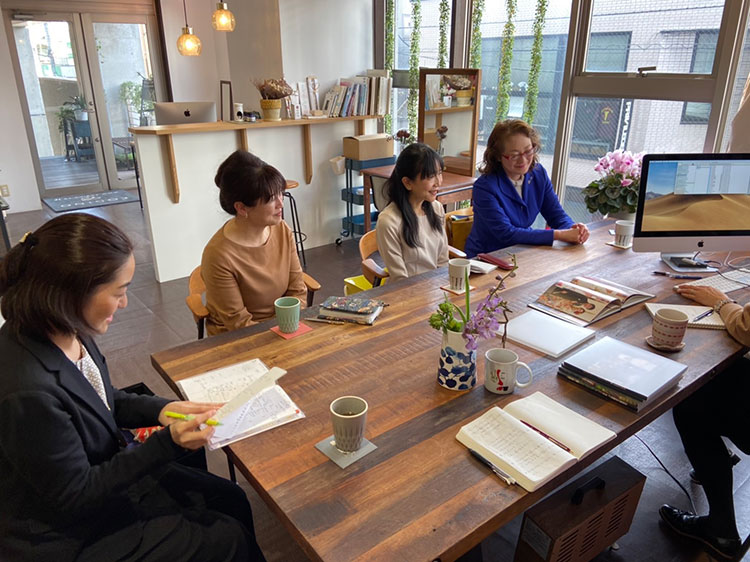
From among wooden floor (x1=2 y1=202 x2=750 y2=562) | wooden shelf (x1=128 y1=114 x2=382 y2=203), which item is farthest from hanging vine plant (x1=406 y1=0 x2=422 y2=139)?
wooden floor (x1=2 y1=202 x2=750 y2=562)

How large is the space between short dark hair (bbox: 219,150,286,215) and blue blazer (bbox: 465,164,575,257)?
3.69 ft

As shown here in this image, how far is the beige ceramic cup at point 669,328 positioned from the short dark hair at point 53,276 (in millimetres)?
1487

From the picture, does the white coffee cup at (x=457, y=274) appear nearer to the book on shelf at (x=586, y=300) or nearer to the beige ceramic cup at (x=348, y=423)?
the book on shelf at (x=586, y=300)

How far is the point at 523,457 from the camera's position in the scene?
3.77 ft

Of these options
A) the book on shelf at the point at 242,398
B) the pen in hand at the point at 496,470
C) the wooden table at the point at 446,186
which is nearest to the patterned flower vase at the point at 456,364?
the pen in hand at the point at 496,470

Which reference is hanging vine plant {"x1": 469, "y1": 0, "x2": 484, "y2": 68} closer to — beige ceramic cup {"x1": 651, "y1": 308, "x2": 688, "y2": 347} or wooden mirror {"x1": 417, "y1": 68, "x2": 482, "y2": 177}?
wooden mirror {"x1": 417, "y1": 68, "x2": 482, "y2": 177}

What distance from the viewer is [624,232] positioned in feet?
8.18

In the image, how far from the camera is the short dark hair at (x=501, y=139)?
2629 mm

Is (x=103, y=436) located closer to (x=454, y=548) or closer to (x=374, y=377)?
(x=374, y=377)

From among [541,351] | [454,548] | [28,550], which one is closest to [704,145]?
[541,351]

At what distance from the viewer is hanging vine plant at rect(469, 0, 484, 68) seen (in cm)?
439

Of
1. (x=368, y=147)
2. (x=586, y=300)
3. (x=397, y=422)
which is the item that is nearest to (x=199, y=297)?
(x=397, y=422)

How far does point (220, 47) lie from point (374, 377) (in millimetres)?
6914

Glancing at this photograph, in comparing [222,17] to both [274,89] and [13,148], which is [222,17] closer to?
[274,89]
